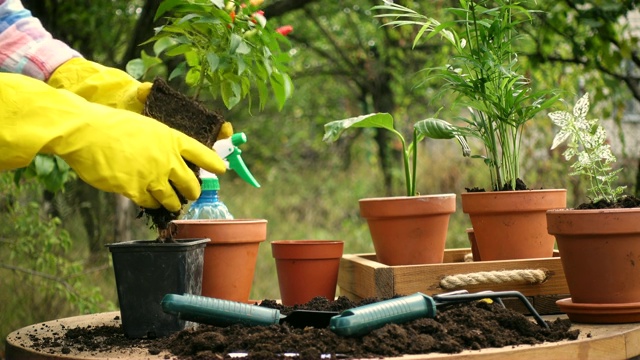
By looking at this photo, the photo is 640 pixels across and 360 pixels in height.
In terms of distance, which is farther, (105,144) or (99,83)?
(99,83)

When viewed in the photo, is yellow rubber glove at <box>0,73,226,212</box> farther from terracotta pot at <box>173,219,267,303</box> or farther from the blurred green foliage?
the blurred green foliage

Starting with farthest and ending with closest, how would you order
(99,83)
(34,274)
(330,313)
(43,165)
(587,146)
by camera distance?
(34,274)
(43,165)
(99,83)
(587,146)
(330,313)

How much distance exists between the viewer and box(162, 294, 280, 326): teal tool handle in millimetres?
1189

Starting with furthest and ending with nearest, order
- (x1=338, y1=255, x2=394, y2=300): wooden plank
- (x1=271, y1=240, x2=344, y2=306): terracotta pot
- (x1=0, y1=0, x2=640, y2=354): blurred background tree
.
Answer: (x1=0, y1=0, x2=640, y2=354): blurred background tree, (x1=271, y1=240, x2=344, y2=306): terracotta pot, (x1=338, y1=255, x2=394, y2=300): wooden plank

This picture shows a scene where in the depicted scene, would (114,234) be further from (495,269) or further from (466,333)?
(466,333)

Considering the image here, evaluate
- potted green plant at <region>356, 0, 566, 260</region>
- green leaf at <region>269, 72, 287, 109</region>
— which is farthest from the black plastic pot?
potted green plant at <region>356, 0, 566, 260</region>

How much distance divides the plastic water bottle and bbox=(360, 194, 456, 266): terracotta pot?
13.8 inches

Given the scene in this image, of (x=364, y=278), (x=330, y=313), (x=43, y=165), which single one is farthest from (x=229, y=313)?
(x=43, y=165)

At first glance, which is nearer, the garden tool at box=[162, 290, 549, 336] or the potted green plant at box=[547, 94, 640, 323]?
the garden tool at box=[162, 290, 549, 336]

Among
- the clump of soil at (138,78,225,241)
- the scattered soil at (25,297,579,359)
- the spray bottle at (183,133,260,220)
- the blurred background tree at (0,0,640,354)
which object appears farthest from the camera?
the blurred background tree at (0,0,640,354)

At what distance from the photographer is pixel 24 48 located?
1795 millimetres

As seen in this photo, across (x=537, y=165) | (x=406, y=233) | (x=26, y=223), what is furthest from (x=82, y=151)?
(x=537, y=165)

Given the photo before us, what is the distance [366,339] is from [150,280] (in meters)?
0.42

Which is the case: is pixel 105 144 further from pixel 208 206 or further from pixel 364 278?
pixel 364 278
